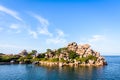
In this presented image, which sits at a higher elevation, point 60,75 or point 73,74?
point 73,74

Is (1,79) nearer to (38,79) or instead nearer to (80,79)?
(38,79)

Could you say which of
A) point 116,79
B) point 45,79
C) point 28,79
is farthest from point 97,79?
point 28,79

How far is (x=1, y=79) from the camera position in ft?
380

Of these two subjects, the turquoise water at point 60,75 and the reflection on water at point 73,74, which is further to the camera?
the reflection on water at point 73,74

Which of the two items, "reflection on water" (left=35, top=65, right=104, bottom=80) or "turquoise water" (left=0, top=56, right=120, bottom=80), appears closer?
"turquoise water" (left=0, top=56, right=120, bottom=80)

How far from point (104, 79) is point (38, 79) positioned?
1487 inches

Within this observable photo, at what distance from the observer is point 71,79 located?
116 metres

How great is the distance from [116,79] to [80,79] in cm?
2153

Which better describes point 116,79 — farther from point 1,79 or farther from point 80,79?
point 1,79

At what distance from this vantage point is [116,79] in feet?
390

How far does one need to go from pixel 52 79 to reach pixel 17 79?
1972cm

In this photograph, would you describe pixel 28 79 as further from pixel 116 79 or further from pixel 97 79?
pixel 116 79

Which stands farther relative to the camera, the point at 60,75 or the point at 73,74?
the point at 73,74

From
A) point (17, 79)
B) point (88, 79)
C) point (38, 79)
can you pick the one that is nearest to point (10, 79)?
point (17, 79)
